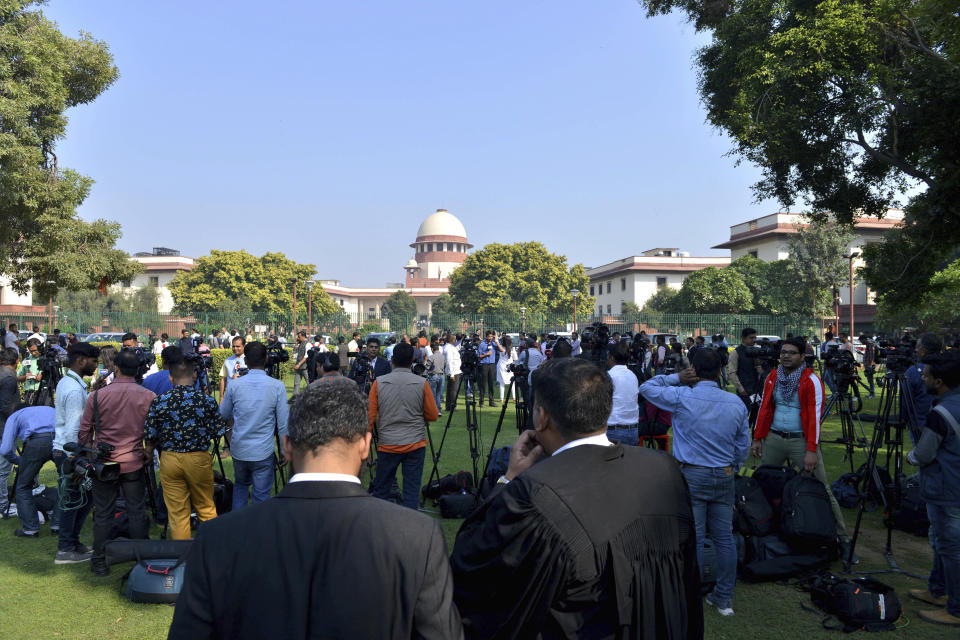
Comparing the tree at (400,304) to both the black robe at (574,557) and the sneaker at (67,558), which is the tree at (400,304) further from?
the black robe at (574,557)

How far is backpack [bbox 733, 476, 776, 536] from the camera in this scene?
491 cm

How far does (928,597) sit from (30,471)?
7.38 meters

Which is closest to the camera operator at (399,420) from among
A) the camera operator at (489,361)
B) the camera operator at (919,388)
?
the camera operator at (919,388)

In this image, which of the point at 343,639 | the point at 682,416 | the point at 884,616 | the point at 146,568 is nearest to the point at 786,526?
the point at 884,616

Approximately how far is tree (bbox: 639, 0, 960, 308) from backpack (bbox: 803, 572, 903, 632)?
5.86 meters

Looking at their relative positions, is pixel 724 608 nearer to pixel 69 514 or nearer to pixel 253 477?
Result: pixel 253 477

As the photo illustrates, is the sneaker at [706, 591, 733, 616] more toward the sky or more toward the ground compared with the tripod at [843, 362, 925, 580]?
more toward the ground

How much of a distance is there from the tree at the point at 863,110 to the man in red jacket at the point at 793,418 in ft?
14.6

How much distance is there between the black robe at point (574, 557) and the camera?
5.75 feet

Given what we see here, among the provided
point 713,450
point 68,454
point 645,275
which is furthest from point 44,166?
point 645,275

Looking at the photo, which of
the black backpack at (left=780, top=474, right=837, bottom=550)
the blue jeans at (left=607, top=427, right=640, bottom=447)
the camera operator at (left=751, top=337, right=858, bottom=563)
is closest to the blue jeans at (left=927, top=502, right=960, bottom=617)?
the black backpack at (left=780, top=474, right=837, bottom=550)

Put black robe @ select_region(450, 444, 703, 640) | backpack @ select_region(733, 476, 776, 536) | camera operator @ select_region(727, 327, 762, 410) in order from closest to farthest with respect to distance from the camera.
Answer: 1. black robe @ select_region(450, 444, 703, 640)
2. backpack @ select_region(733, 476, 776, 536)
3. camera operator @ select_region(727, 327, 762, 410)

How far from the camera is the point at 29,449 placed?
18.0ft

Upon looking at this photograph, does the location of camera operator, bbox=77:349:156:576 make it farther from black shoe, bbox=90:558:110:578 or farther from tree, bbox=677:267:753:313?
tree, bbox=677:267:753:313
